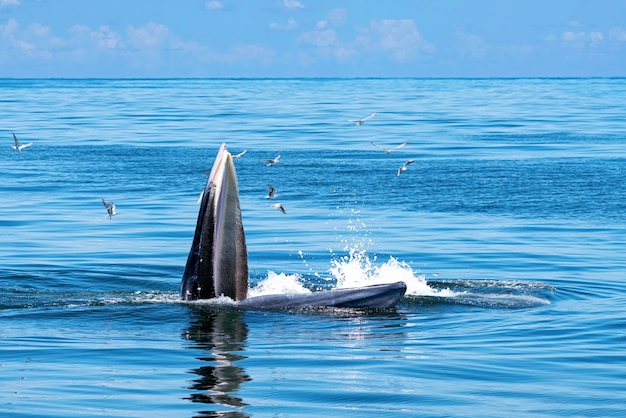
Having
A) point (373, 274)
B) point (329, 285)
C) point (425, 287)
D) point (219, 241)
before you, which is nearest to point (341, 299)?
point (219, 241)

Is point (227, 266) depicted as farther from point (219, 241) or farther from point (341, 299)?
point (341, 299)

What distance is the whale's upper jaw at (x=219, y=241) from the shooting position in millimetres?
15375

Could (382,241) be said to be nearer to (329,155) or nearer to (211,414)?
(211,414)

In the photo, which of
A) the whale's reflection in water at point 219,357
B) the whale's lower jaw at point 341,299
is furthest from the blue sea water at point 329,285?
the whale's lower jaw at point 341,299

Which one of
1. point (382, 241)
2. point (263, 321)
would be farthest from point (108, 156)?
point (263, 321)

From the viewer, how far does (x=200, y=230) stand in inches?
617

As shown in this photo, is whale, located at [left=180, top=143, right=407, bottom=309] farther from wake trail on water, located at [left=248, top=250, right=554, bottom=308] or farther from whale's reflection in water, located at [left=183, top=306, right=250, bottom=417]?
wake trail on water, located at [left=248, top=250, right=554, bottom=308]

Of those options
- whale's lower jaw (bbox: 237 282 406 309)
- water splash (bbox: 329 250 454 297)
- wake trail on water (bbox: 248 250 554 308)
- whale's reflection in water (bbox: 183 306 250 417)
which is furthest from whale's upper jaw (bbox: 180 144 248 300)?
water splash (bbox: 329 250 454 297)

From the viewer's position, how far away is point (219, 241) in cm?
1576

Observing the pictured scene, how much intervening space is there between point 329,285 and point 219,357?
652 centimetres

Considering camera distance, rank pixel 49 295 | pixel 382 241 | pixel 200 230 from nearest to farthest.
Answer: pixel 200 230, pixel 49 295, pixel 382 241

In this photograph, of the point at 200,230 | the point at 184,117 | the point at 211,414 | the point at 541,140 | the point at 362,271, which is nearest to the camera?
the point at 211,414

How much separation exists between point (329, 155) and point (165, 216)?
18.8 m

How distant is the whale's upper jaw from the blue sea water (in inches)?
15.6
